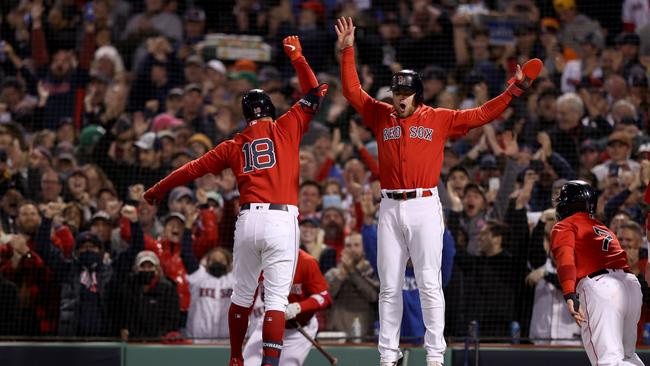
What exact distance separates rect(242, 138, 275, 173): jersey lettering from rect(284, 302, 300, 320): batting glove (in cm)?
Result: 121

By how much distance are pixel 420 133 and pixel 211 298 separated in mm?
3285

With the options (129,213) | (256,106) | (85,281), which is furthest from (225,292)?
(256,106)

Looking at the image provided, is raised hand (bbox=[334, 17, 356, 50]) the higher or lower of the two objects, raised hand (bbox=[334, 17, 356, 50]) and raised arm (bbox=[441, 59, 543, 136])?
the higher

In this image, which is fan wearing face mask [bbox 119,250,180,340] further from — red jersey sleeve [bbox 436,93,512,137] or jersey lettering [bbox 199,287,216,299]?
red jersey sleeve [bbox 436,93,512,137]

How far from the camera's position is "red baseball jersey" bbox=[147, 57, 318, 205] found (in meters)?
8.62

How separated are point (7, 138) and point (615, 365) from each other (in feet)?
26.0

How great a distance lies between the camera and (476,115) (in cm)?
870

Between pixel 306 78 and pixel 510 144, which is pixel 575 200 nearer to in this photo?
pixel 306 78

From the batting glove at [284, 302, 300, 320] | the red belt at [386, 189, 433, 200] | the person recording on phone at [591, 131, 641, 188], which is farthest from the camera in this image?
the person recording on phone at [591, 131, 641, 188]

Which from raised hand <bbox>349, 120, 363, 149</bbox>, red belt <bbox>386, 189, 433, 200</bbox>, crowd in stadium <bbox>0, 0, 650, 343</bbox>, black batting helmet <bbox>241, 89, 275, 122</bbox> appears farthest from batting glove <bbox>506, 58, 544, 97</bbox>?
raised hand <bbox>349, 120, 363, 149</bbox>

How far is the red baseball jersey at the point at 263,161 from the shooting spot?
8.62 metres

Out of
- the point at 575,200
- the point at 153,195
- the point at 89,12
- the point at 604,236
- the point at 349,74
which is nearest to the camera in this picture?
the point at 604,236

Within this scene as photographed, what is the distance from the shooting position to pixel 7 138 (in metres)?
13.6

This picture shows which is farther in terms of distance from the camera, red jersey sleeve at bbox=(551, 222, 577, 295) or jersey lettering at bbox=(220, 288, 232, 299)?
jersey lettering at bbox=(220, 288, 232, 299)
